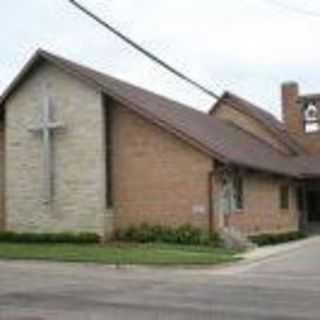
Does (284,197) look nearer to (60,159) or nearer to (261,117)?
(261,117)

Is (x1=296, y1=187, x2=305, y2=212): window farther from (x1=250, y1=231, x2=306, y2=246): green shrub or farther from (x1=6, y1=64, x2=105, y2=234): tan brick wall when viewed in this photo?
(x1=6, y1=64, x2=105, y2=234): tan brick wall

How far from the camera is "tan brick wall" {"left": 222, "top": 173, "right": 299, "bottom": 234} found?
117 feet

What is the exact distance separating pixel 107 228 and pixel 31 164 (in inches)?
166

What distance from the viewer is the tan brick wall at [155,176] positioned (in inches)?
1284

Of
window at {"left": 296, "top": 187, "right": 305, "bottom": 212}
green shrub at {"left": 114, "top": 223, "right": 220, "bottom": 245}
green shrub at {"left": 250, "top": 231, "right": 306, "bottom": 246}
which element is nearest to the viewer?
green shrub at {"left": 114, "top": 223, "right": 220, "bottom": 245}

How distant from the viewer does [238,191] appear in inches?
1394

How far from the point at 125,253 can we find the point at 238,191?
919 centimetres

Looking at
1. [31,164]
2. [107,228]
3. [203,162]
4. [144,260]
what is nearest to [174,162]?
[203,162]

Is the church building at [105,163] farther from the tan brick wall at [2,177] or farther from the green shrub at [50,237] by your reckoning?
the green shrub at [50,237]

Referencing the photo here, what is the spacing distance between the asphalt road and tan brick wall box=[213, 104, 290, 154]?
76.2 ft

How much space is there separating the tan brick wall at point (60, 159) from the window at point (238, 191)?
203 inches

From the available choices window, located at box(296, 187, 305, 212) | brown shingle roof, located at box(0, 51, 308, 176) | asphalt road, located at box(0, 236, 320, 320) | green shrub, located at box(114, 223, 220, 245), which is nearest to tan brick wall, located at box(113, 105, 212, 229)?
green shrub, located at box(114, 223, 220, 245)

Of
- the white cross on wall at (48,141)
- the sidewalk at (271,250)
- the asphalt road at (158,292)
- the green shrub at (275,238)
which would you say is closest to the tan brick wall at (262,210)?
the green shrub at (275,238)

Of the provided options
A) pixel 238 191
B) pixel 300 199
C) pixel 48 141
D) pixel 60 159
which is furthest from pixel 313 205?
pixel 48 141
